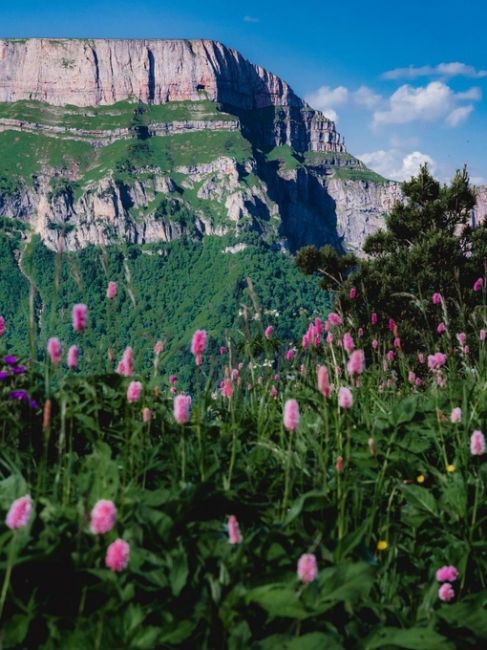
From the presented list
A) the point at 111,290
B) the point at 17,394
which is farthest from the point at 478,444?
the point at 17,394

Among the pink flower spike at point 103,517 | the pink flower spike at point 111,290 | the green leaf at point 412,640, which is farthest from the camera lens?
the pink flower spike at point 111,290

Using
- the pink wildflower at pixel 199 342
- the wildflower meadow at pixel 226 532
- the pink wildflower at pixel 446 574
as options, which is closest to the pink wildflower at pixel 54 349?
the wildflower meadow at pixel 226 532

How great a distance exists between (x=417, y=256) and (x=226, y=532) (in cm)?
1797

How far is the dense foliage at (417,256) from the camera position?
1827 cm

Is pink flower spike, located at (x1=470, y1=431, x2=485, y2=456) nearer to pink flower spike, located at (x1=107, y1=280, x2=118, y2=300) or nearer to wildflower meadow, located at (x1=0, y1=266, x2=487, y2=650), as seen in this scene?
wildflower meadow, located at (x1=0, y1=266, x2=487, y2=650)

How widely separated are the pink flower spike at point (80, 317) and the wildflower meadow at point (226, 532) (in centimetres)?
1

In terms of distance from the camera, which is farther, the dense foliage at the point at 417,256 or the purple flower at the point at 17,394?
the dense foliage at the point at 417,256

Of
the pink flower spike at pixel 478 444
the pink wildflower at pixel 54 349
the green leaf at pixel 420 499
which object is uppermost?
the pink wildflower at pixel 54 349

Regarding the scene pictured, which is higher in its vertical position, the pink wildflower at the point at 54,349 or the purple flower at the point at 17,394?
the pink wildflower at the point at 54,349

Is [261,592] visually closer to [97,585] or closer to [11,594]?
[97,585]

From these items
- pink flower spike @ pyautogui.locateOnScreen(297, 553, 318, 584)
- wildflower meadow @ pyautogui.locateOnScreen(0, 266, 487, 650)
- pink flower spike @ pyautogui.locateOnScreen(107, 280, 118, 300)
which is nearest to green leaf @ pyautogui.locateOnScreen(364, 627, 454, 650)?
wildflower meadow @ pyautogui.locateOnScreen(0, 266, 487, 650)

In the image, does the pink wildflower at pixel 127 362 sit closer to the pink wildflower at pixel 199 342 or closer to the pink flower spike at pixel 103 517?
the pink wildflower at pixel 199 342

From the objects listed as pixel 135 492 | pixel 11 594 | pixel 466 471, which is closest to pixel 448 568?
pixel 466 471

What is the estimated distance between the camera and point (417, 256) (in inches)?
760
